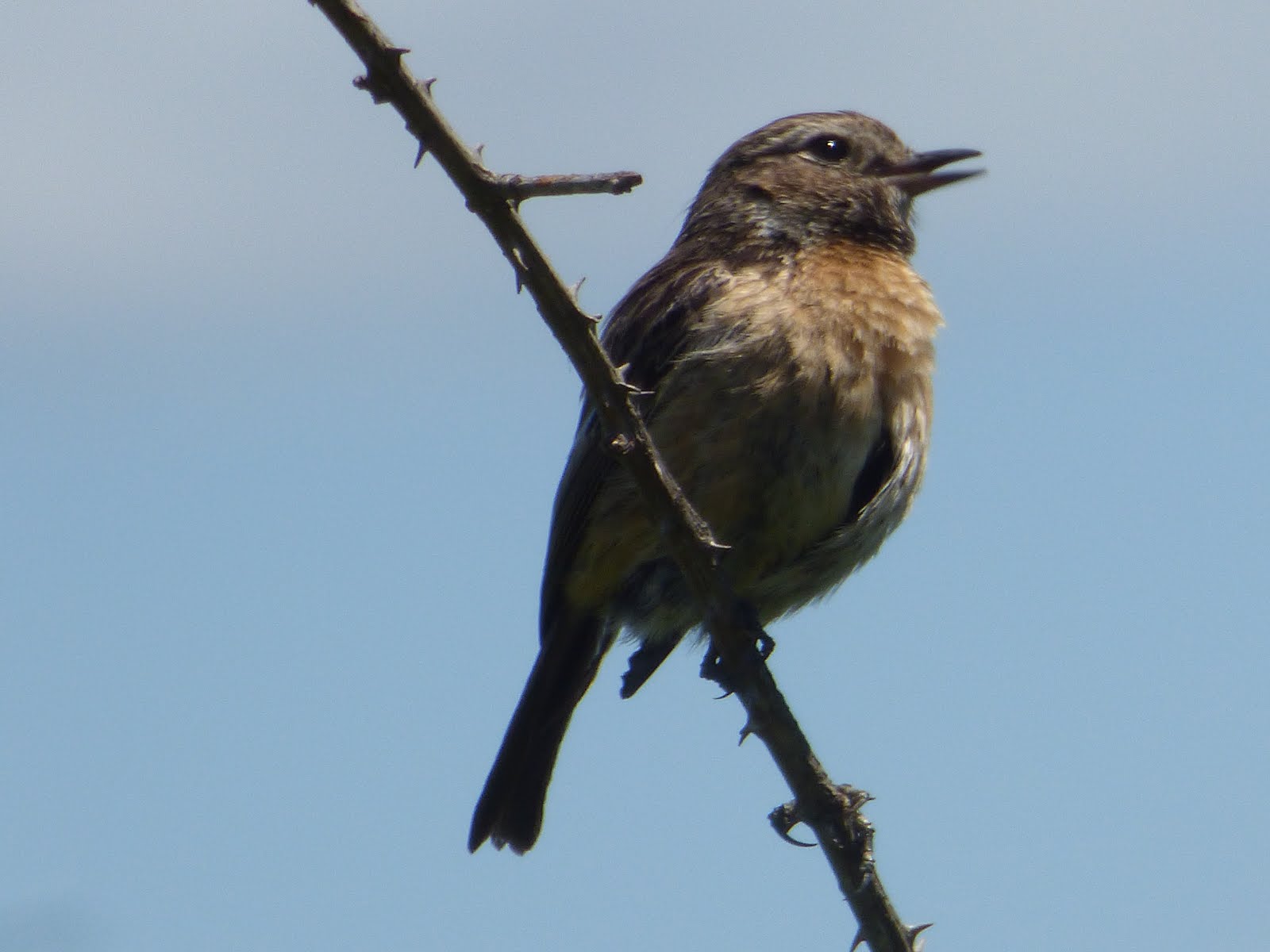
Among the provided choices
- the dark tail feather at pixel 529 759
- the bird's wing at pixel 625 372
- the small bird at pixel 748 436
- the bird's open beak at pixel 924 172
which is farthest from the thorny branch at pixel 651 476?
the bird's open beak at pixel 924 172

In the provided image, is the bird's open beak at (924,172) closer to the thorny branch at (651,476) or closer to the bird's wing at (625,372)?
the bird's wing at (625,372)

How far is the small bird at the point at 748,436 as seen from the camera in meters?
5.23

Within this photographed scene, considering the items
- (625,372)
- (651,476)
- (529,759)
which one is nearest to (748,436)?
(625,372)

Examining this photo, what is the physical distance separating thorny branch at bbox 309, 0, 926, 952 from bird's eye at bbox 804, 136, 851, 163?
2.64m

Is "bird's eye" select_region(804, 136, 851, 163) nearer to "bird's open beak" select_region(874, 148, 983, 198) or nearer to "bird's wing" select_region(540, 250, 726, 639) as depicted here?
"bird's open beak" select_region(874, 148, 983, 198)

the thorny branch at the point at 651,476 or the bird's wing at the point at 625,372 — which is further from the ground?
the bird's wing at the point at 625,372

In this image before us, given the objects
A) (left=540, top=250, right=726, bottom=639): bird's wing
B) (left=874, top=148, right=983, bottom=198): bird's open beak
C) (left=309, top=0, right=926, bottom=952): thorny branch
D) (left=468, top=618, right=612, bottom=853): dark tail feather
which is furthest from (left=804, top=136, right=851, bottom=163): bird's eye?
(left=309, top=0, right=926, bottom=952): thorny branch

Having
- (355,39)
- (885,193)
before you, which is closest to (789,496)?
(885,193)

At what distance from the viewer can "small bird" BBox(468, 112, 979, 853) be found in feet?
17.1

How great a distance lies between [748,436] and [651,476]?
1.80m

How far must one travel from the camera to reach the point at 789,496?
5191 millimetres

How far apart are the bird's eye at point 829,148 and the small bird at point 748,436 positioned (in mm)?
293

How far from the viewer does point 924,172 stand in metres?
6.81

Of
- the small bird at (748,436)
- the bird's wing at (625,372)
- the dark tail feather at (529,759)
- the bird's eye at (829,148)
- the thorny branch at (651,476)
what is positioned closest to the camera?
the thorny branch at (651,476)
